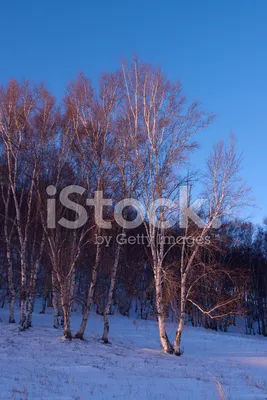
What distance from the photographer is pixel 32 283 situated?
63.3 ft

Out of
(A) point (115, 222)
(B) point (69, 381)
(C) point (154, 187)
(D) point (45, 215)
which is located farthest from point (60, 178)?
(B) point (69, 381)

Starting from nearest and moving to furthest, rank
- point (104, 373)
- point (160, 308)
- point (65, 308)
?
point (104, 373), point (160, 308), point (65, 308)

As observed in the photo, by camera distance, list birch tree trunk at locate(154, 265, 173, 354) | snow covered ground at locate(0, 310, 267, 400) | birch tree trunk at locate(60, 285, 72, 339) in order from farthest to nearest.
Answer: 1. birch tree trunk at locate(60, 285, 72, 339)
2. birch tree trunk at locate(154, 265, 173, 354)
3. snow covered ground at locate(0, 310, 267, 400)

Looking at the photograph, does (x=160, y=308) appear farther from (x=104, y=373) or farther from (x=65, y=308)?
(x=104, y=373)

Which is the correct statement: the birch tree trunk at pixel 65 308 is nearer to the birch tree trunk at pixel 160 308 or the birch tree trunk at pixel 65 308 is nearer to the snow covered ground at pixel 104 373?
the snow covered ground at pixel 104 373

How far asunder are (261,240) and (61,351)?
39173mm

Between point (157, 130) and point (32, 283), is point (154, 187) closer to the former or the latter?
point (157, 130)

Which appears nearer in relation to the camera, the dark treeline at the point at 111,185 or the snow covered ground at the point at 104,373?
the snow covered ground at the point at 104,373

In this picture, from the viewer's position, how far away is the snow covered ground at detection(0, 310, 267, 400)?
27.0ft

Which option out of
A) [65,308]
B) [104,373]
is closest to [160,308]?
Result: [65,308]

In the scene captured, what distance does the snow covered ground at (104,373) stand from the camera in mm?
8242

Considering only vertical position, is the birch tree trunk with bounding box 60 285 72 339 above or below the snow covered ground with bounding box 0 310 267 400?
above

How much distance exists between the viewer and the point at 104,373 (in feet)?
35.6

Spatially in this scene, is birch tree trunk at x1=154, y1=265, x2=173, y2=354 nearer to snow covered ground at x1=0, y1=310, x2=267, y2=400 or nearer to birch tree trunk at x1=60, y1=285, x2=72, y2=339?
snow covered ground at x1=0, y1=310, x2=267, y2=400
